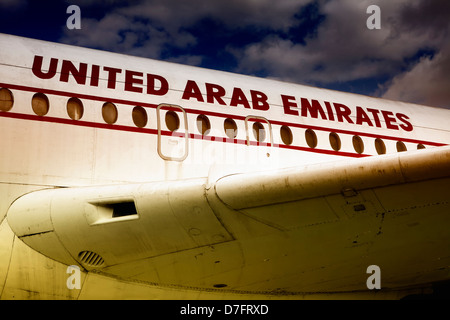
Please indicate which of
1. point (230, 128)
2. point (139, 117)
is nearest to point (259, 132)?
point (230, 128)

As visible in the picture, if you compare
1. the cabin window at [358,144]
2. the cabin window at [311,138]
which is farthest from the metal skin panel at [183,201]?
the cabin window at [358,144]

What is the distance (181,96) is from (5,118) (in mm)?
2338

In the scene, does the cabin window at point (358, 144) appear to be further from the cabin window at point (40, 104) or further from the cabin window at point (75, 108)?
the cabin window at point (40, 104)

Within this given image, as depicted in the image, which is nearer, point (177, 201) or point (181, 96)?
point (177, 201)

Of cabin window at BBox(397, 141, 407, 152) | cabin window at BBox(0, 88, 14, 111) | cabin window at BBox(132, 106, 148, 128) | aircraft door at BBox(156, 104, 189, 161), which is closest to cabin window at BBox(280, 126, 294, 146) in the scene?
aircraft door at BBox(156, 104, 189, 161)

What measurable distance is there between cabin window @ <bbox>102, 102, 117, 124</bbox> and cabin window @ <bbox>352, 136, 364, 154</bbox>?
395 centimetres

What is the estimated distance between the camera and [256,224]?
519cm

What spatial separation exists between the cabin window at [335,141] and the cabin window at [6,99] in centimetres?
472

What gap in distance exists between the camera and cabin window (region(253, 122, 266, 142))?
7389 millimetres
